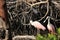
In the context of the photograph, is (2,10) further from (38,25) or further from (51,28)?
(51,28)

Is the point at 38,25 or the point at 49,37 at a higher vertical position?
the point at 38,25

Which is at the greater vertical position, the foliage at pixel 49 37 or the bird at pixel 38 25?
the bird at pixel 38 25

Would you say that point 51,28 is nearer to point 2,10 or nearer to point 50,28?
point 50,28

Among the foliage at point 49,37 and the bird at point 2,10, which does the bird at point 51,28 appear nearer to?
the foliage at point 49,37

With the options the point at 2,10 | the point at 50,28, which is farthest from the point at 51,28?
the point at 2,10

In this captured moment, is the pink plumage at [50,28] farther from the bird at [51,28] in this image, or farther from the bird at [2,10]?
the bird at [2,10]

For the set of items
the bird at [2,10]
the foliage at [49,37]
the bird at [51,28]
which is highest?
the bird at [2,10]

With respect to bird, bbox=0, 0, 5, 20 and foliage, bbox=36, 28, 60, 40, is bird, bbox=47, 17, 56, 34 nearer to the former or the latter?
foliage, bbox=36, 28, 60, 40

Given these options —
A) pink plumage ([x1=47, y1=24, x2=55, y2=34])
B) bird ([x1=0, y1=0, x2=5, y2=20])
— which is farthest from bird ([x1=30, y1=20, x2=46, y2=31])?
bird ([x1=0, y1=0, x2=5, y2=20])

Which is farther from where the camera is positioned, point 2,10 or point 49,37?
point 2,10

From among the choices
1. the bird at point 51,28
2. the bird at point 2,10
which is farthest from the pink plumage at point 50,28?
the bird at point 2,10

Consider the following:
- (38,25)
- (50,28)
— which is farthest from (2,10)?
(50,28)

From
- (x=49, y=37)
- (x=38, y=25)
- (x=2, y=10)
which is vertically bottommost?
(x=49, y=37)

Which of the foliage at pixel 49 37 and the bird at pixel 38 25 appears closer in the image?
the foliage at pixel 49 37
